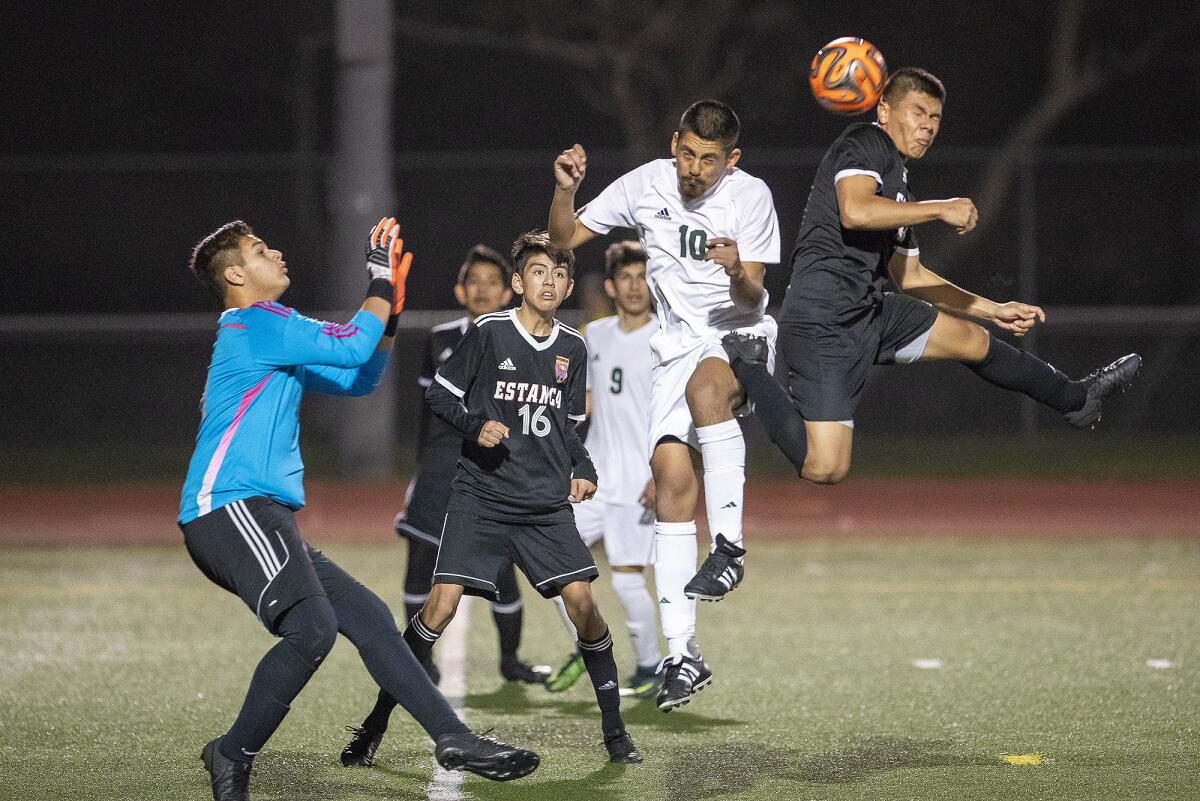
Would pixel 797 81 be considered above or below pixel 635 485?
above

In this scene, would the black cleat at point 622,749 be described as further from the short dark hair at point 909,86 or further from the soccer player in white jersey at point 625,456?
the short dark hair at point 909,86

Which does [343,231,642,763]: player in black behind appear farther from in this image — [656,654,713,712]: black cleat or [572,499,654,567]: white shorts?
[572,499,654,567]: white shorts

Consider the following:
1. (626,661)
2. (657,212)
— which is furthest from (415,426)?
(657,212)

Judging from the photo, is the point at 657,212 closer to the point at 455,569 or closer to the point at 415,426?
the point at 455,569

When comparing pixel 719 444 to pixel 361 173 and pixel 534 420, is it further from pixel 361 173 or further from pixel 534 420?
pixel 361 173

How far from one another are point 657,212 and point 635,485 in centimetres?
191

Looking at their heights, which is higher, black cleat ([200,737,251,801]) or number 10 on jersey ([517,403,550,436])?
number 10 on jersey ([517,403,550,436])

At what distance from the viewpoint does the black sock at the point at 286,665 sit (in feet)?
17.9

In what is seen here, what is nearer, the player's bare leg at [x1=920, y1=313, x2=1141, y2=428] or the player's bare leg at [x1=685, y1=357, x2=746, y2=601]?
the player's bare leg at [x1=685, y1=357, x2=746, y2=601]

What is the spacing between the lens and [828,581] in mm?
10930

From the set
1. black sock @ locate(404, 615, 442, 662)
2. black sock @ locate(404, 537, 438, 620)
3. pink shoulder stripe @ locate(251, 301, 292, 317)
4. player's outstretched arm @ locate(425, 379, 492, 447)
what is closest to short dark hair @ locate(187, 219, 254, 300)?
pink shoulder stripe @ locate(251, 301, 292, 317)

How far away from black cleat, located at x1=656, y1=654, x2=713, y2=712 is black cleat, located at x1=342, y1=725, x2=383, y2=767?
4.10ft

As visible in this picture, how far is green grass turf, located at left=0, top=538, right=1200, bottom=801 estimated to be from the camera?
596cm

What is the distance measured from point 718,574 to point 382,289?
1.69m
